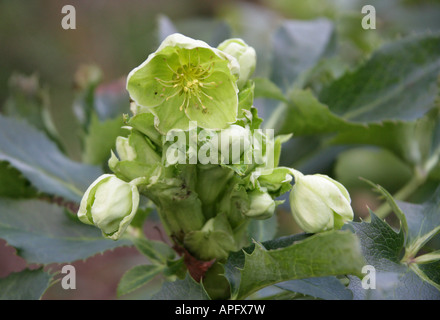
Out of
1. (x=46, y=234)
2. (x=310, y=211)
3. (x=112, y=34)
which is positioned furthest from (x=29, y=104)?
(x=112, y=34)

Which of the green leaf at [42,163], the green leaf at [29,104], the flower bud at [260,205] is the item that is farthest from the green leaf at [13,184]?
the flower bud at [260,205]

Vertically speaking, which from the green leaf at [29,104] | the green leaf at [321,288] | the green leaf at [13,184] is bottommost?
the green leaf at [321,288]

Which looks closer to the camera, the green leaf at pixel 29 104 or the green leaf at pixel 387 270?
the green leaf at pixel 387 270

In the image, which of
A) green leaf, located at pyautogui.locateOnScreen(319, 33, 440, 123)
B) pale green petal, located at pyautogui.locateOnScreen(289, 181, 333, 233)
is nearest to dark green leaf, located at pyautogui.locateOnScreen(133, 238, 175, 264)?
pale green petal, located at pyautogui.locateOnScreen(289, 181, 333, 233)

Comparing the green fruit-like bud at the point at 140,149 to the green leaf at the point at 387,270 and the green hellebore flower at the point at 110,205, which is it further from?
the green leaf at the point at 387,270

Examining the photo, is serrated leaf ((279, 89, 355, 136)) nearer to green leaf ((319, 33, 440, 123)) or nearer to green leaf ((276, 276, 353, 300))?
green leaf ((319, 33, 440, 123))

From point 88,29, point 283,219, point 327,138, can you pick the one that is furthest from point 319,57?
point 88,29
